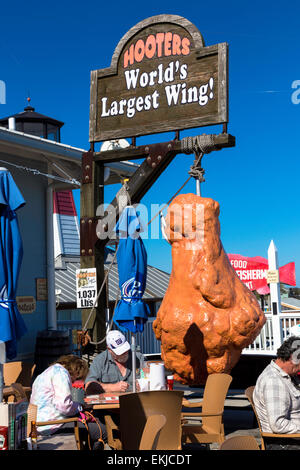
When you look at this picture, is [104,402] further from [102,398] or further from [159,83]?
[159,83]

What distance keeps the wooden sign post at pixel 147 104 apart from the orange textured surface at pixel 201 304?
47.9 inches

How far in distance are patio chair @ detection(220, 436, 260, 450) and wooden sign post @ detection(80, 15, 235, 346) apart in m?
5.31

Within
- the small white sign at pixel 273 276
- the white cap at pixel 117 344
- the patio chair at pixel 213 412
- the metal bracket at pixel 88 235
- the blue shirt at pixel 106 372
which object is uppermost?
the metal bracket at pixel 88 235

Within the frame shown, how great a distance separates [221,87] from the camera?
8055 mm

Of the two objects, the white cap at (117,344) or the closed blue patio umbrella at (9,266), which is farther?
the white cap at (117,344)

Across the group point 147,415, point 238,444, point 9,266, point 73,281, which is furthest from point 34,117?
point 238,444

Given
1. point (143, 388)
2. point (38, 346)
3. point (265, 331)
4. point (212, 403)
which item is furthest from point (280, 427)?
point (265, 331)

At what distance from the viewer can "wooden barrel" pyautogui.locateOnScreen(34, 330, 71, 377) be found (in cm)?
1027

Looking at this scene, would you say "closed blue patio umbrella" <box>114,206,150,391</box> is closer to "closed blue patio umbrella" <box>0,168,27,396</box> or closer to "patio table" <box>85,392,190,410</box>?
"closed blue patio umbrella" <box>0,168,27,396</box>

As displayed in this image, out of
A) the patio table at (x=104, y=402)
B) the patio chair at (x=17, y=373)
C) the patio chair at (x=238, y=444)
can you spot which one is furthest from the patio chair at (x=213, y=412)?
the patio chair at (x=17, y=373)

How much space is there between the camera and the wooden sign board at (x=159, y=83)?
8.17 metres

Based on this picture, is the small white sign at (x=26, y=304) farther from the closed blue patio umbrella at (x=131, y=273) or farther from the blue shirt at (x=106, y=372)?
the blue shirt at (x=106, y=372)

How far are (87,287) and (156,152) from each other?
89.7 inches

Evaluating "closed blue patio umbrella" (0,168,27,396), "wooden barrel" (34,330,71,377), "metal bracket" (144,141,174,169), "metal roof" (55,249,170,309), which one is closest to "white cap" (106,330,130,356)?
"closed blue patio umbrella" (0,168,27,396)
